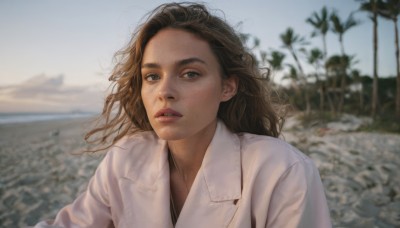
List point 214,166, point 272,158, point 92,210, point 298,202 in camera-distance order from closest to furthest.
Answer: point 298,202
point 272,158
point 214,166
point 92,210

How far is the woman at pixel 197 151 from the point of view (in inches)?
62.6

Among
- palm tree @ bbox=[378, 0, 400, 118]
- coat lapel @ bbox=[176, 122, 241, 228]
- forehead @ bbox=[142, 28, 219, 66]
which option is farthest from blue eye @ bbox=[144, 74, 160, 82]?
palm tree @ bbox=[378, 0, 400, 118]

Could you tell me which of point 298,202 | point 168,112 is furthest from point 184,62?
point 298,202

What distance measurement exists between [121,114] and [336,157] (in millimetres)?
4337

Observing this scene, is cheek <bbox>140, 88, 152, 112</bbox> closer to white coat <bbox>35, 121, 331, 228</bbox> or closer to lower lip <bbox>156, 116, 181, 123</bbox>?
lower lip <bbox>156, 116, 181, 123</bbox>

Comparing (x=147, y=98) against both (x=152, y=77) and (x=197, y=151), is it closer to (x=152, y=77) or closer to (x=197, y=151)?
(x=152, y=77)

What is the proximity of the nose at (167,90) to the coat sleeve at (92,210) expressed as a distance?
701 millimetres

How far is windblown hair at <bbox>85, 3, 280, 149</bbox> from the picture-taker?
2.08 metres

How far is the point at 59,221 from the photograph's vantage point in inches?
76.2

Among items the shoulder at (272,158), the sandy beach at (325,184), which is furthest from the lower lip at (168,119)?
the sandy beach at (325,184)

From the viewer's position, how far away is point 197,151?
2.18m

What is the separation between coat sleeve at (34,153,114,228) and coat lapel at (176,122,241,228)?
1.91ft

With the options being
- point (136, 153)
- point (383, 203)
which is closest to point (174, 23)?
point (136, 153)

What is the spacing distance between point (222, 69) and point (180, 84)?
0.40 m
